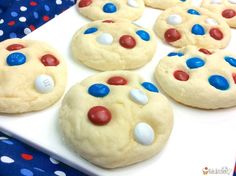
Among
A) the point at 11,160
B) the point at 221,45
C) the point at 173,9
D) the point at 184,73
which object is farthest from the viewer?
the point at 173,9

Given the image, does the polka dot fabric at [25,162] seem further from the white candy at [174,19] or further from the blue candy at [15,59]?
the white candy at [174,19]

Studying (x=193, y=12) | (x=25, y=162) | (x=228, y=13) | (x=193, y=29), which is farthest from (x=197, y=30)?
(x=25, y=162)

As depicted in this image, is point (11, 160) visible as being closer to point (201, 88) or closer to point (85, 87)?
point (85, 87)

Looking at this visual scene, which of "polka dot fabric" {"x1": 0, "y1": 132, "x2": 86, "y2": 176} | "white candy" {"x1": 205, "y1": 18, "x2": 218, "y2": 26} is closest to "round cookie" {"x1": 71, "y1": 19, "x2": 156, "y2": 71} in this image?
"white candy" {"x1": 205, "y1": 18, "x2": 218, "y2": 26}

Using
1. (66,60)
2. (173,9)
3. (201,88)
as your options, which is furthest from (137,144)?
(173,9)

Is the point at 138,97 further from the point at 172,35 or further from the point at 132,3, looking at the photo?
the point at 132,3

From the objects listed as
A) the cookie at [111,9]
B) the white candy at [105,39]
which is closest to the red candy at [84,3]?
the cookie at [111,9]
